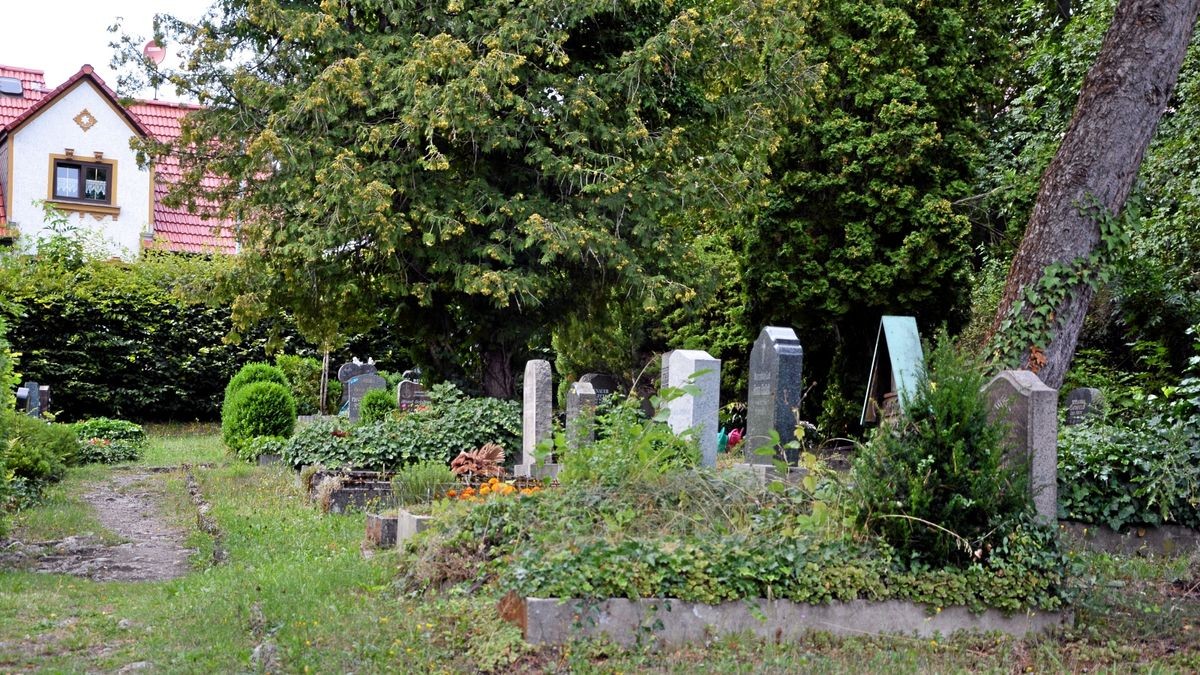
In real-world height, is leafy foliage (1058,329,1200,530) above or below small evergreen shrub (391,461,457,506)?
above

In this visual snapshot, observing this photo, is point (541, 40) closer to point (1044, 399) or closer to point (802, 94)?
point (802, 94)

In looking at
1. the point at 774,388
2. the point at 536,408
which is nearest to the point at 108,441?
the point at 536,408

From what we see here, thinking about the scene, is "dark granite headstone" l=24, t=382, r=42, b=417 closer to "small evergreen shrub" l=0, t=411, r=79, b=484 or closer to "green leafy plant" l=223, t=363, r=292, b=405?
"small evergreen shrub" l=0, t=411, r=79, b=484

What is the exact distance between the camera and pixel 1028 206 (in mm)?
19969

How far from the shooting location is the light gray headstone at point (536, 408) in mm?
13742

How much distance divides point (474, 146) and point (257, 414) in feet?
21.6

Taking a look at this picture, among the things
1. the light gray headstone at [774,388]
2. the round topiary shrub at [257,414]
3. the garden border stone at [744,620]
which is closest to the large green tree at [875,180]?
the light gray headstone at [774,388]

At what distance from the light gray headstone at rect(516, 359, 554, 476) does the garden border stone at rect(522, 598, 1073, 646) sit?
6824 millimetres

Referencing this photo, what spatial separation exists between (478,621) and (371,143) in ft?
32.7

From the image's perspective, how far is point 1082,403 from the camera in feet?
54.3

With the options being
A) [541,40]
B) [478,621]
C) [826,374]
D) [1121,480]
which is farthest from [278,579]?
[826,374]

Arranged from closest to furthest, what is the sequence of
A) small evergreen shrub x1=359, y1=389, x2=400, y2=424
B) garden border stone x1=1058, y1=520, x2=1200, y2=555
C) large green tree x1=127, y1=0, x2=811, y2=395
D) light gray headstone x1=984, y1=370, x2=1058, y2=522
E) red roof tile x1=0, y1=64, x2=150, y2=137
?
light gray headstone x1=984, y1=370, x2=1058, y2=522 → garden border stone x1=1058, y1=520, x2=1200, y2=555 → large green tree x1=127, y1=0, x2=811, y2=395 → small evergreen shrub x1=359, y1=389, x2=400, y2=424 → red roof tile x1=0, y1=64, x2=150, y2=137

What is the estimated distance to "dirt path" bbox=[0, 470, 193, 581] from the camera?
9.59 metres

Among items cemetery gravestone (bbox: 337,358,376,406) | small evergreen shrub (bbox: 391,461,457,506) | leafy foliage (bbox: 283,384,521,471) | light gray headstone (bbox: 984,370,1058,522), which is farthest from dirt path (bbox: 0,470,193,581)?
cemetery gravestone (bbox: 337,358,376,406)
